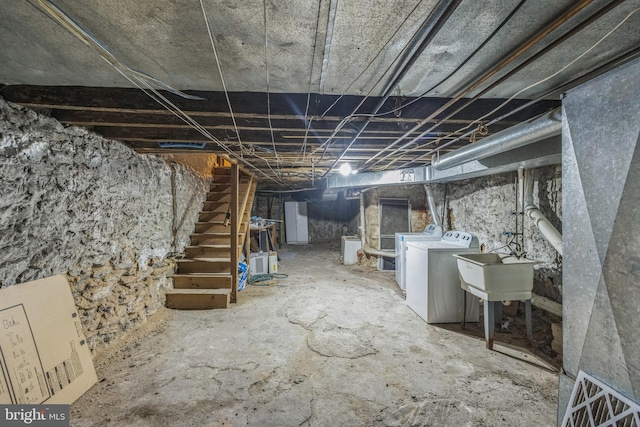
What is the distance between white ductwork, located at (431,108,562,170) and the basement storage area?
12mm

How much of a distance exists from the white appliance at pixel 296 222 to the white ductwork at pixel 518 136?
659cm

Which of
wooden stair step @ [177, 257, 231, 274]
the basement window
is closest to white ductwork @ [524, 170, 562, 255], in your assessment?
the basement window

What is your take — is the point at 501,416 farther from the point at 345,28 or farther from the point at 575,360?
the point at 345,28

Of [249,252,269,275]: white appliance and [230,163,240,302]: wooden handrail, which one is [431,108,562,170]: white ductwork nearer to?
[230,163,240,302]: wooden handrail

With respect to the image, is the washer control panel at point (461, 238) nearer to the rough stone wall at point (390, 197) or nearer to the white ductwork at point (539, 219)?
the white ductwork at point (539, 219)

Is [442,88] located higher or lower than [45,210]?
higher

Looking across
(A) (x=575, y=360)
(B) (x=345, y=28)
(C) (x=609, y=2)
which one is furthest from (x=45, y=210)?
(A) (x=575, y=360)

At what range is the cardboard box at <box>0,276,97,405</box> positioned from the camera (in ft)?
5.07

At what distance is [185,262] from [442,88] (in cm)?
365

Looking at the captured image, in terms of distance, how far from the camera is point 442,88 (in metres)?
1.62

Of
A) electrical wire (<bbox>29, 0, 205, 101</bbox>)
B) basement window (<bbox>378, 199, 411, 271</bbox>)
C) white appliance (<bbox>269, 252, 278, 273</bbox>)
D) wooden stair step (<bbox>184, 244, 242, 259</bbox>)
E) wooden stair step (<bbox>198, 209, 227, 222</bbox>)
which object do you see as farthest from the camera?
basement window (<bbox>378, 199, 411, 271</bbox>)

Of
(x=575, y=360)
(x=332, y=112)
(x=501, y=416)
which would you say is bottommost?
(x=501, y=416)

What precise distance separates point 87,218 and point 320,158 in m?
2.56

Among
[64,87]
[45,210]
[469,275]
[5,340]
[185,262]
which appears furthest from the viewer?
[185,262]
